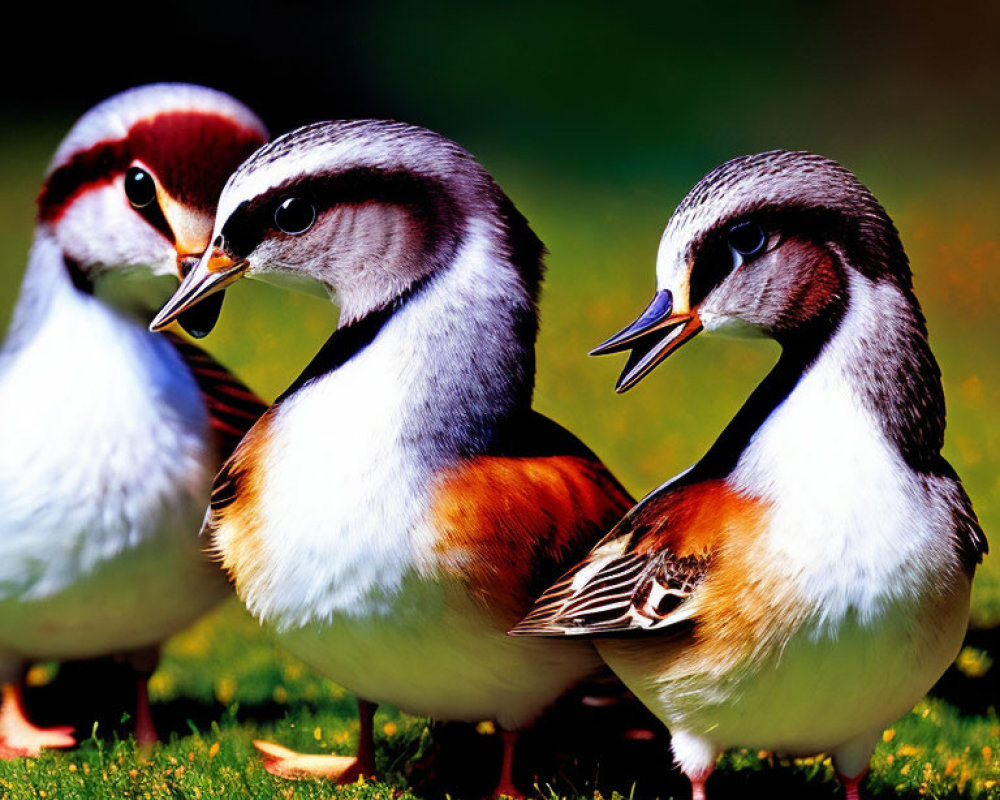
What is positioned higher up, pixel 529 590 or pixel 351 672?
pixel 529 590

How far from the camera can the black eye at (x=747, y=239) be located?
7.64 feet

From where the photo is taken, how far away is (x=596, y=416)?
5.39 metres

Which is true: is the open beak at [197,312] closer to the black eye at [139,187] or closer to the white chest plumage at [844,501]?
the black eye at [139,187]

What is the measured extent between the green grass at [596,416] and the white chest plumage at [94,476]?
1.14 feet

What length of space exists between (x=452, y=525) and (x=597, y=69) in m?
6.25

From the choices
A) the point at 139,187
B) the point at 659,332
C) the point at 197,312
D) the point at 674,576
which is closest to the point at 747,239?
the point at 659,332

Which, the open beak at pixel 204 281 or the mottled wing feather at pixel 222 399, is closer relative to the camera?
the open beak at pixel 204 281

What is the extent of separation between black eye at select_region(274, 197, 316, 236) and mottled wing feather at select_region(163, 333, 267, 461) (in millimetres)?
647

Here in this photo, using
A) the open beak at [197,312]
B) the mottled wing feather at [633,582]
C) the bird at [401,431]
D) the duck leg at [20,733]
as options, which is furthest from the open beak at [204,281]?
the duck leg at [20,733]

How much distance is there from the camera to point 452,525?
242 cm

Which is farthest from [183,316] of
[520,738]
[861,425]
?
[861,425]

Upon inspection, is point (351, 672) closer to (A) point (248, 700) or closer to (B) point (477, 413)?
(B) point (477, 413)

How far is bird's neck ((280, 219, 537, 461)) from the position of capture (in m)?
2.46

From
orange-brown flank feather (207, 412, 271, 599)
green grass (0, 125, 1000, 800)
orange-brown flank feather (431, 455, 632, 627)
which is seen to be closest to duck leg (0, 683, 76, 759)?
green grass (0, 125, 1000, 800)
